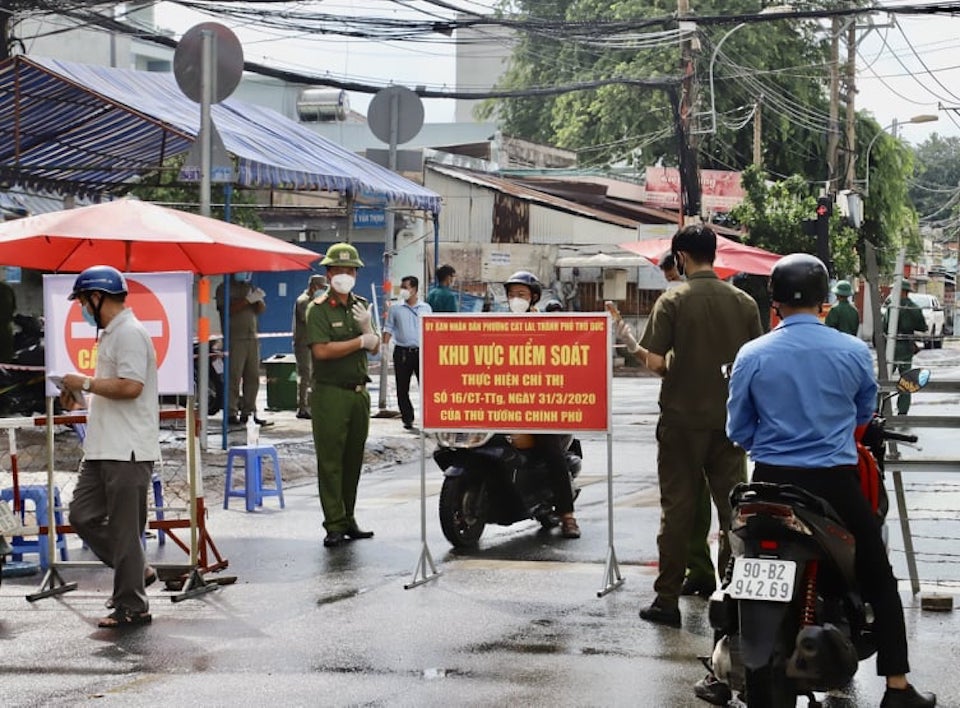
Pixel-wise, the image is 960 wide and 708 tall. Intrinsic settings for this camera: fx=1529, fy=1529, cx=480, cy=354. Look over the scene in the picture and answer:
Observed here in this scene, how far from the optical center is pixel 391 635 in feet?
24.8

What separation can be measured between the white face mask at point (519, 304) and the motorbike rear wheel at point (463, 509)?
47.5 inches

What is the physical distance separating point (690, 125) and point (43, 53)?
82.4 feet

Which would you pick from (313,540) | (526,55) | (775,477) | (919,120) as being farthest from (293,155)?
(526,55)

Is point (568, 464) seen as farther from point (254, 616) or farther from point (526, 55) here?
point (526, 55)

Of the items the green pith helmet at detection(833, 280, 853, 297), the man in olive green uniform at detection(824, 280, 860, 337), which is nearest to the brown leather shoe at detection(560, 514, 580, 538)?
the green pith helmet at detection(833, 280, 853, 297)

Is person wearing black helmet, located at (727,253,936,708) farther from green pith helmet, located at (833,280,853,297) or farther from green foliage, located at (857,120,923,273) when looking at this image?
green foliage, located at (857,120,923,273)

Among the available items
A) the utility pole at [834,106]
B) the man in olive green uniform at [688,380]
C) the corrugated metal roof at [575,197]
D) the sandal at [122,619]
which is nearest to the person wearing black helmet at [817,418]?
the man in olive green uniform at [688,380]

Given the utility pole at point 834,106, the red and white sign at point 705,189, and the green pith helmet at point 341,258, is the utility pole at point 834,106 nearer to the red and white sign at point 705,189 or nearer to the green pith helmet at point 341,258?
the red and white sign at point 705,189

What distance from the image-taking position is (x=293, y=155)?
57.0ft

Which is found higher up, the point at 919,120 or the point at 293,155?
the point at 919,120

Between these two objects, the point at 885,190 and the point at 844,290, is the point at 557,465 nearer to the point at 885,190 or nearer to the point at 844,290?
the point at 844,290

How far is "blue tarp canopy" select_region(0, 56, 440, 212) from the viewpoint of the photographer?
1584cm

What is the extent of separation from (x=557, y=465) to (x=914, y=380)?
12.7 feet

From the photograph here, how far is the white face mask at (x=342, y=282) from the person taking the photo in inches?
411
